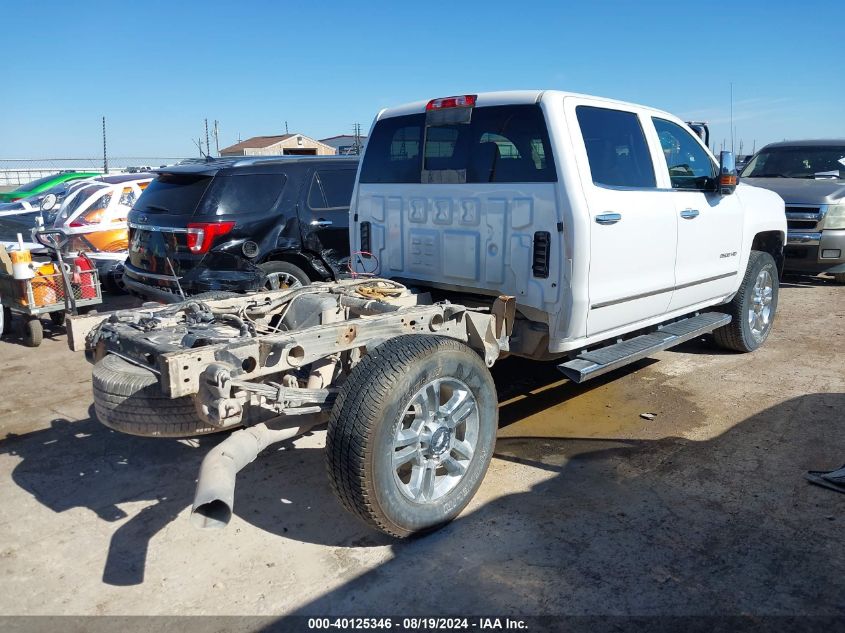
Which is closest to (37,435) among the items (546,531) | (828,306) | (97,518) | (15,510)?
(15,510)

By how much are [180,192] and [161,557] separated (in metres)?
4.56

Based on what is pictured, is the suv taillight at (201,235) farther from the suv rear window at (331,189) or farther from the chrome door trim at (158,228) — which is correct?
the suv rear window at (331,189)

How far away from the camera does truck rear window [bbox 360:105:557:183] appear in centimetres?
432

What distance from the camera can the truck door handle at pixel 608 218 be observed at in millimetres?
4258

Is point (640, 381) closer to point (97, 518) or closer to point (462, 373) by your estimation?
point (462, 373)

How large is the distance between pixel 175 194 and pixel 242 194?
2.32ft

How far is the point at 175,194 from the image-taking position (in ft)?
23.3

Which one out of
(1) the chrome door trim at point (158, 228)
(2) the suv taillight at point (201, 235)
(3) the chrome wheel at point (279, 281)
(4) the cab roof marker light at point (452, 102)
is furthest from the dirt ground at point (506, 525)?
(4) the cab roof marker light at point (452, 102)

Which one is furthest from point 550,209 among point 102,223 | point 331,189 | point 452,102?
point 102,223

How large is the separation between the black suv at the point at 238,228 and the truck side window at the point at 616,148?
122 inches

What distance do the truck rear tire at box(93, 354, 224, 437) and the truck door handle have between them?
8.26ft

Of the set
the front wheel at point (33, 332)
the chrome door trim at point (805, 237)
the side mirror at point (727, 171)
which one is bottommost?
the front wheel at point (33, 332)

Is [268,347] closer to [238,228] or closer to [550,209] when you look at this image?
[550,209]

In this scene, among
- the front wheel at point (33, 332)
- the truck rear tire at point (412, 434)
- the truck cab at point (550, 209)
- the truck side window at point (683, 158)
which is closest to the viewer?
the truck rear tire at point (412, 434)
